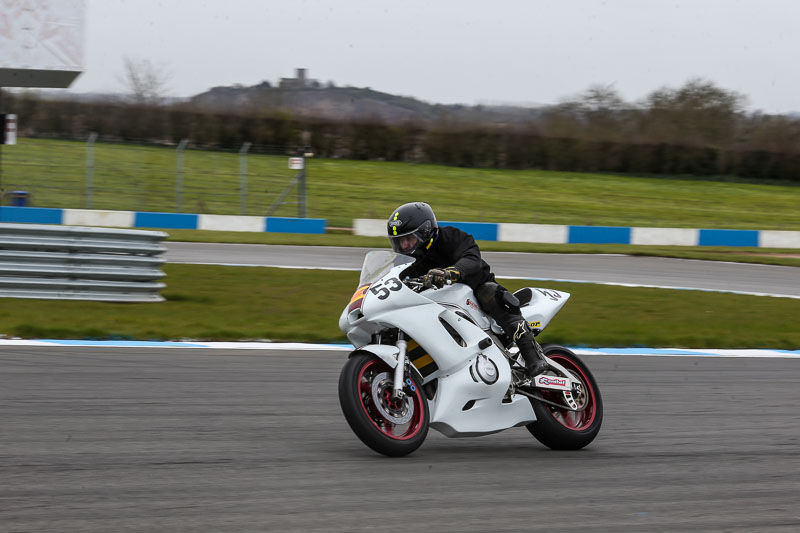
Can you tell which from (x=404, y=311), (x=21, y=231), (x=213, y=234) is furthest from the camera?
(x=213, y=234)

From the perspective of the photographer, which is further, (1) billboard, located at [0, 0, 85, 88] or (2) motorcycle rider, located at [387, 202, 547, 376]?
(1) billboard, located at [0, 0, 85, 88]

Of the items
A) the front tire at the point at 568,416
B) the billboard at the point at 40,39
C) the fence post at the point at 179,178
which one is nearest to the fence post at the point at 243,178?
the fence post at the point at 179,178

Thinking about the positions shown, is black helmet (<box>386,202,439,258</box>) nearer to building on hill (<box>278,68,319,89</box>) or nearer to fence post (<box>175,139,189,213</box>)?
fence post (<box>175,139,189,213</box>)

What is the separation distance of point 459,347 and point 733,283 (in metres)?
12.0

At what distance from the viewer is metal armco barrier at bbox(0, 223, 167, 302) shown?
33.7ft

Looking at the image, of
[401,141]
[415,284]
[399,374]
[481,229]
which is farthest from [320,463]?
[401,141]

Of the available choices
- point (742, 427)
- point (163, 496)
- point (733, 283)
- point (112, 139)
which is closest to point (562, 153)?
point (112, 139)

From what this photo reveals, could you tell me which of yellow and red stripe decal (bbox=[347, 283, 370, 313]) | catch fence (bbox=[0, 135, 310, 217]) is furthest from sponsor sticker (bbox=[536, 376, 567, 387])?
catch fence (bbox=[0, 135, 310, 217])

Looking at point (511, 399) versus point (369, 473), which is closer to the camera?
point (369, 473)

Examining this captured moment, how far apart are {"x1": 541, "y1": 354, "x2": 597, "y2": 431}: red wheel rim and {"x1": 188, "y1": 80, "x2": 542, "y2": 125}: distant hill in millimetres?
34210

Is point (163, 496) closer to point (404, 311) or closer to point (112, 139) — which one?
point (404, 311)

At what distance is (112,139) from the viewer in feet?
91.0

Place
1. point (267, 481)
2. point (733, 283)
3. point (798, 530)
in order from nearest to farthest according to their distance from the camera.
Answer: point (798, 530), point (267, 481), point (733, 283)

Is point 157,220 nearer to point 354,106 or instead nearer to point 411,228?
point 354,106
